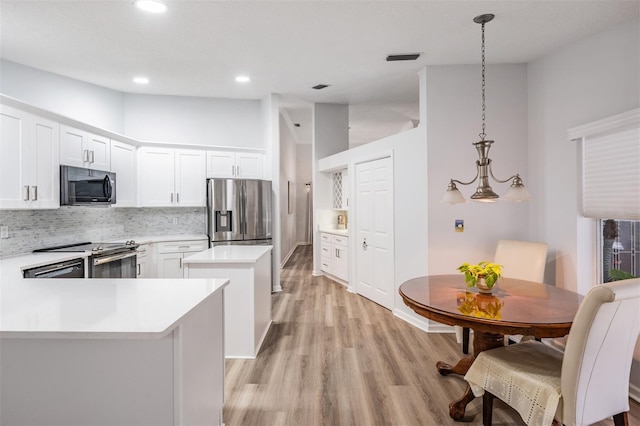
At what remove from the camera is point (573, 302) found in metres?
2.06

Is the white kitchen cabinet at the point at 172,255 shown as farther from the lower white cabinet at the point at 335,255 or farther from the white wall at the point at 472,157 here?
the white wall at the point at 472,157

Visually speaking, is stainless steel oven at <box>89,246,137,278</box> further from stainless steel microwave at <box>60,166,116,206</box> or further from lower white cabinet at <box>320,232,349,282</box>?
lower white cabinet at <box>320,232,349,282</box>

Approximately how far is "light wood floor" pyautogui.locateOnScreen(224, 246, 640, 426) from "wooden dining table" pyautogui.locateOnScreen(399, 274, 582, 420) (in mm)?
214

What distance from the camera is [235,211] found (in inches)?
195

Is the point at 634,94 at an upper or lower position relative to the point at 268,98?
lower

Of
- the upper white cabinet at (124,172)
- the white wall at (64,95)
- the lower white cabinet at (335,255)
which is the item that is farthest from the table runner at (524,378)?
the white wall at (64,95)

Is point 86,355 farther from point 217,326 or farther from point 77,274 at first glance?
point 77,274

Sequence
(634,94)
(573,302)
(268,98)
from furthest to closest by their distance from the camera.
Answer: (268,98) < (634,94) < (573,302)

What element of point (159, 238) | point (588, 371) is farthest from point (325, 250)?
point (588, 371)

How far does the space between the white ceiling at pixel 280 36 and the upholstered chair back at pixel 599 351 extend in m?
2.28

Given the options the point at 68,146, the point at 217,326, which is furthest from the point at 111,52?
the point at 217,326

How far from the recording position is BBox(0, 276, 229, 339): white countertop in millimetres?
1143

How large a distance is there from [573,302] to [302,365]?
199 centimetres

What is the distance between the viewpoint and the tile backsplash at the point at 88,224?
11.1 feet
